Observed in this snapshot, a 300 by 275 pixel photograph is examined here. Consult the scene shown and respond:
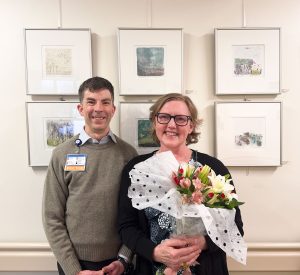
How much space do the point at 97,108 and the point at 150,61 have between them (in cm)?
54

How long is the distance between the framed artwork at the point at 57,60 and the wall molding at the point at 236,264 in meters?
1.02

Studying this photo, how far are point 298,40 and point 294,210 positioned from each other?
1.11m

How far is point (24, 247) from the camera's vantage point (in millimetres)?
1701

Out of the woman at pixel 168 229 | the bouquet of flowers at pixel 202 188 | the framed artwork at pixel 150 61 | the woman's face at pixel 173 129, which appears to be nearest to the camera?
the bouquet of flowers at pixel 202 188

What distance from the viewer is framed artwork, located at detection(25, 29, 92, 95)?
1.64 meters

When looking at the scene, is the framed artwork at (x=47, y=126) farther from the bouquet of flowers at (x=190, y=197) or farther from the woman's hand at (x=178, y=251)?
the woman's hand at (x=178, y=251)

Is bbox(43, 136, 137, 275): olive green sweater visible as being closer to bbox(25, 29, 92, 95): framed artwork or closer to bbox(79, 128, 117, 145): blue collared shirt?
bbox(79, 128, 117, 145): blue collared shirt

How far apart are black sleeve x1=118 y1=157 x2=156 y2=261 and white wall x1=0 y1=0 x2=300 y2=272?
1.92 ft

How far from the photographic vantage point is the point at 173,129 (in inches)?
47.7

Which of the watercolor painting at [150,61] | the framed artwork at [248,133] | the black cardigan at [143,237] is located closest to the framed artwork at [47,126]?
the watercolor painting at [150,61]

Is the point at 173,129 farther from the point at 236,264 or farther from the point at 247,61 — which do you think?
the point at 236,264


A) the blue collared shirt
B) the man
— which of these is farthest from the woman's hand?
the blue collared shirt

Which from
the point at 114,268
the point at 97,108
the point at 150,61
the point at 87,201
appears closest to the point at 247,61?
the point at 150,61

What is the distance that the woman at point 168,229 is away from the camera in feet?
3.53
